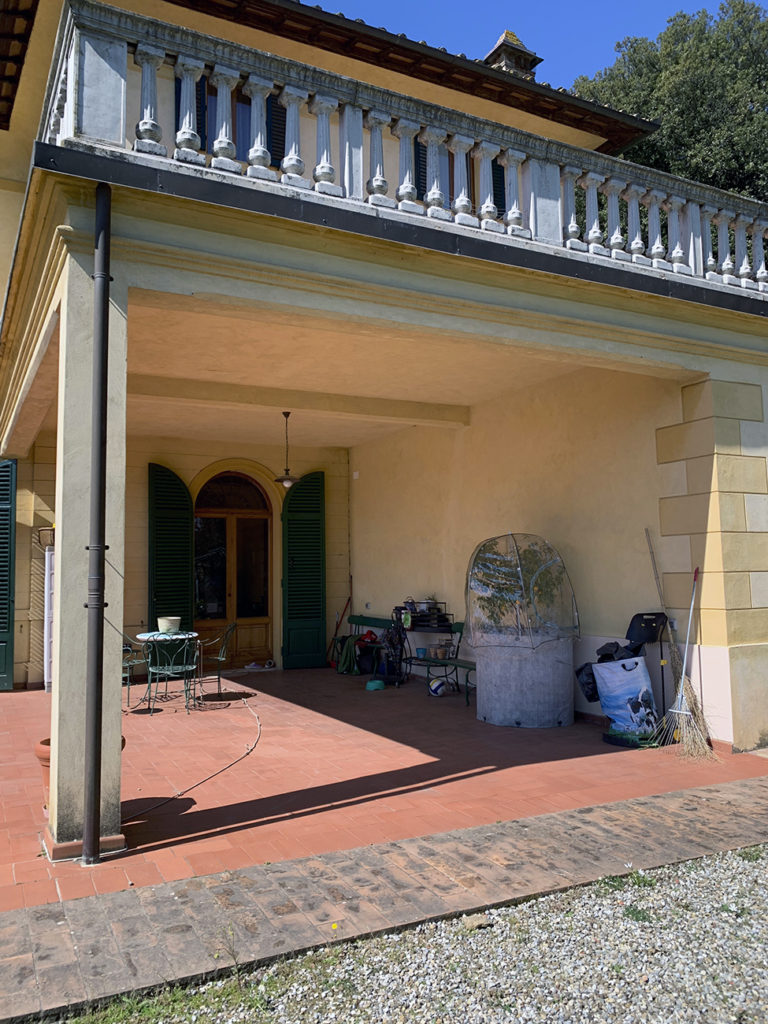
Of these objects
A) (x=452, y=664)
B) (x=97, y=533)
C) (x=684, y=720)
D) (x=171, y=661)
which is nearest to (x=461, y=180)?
(x=97, y=533)

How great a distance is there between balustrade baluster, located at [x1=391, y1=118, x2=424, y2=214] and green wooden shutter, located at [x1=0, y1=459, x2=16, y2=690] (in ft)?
21.7

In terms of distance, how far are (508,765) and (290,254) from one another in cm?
372

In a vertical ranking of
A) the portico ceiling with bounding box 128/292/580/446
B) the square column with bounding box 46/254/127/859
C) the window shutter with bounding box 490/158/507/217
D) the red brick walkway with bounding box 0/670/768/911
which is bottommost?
the red brick walkway with bounding box 0/670/768/911

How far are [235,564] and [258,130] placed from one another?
7.44 meters

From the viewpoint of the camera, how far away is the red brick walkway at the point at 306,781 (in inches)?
147

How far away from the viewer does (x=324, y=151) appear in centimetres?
458

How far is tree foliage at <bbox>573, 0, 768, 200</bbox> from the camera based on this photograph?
16109 mm

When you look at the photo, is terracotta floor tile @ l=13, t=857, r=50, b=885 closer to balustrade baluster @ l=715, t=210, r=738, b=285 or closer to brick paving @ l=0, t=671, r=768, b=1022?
brick paving @ l=0, t=671, r=768, b=1022

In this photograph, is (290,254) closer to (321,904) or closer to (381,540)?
(321,904)

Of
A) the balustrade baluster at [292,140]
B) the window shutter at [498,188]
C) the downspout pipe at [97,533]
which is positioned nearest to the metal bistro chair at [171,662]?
the downspout pipe at [97,533]

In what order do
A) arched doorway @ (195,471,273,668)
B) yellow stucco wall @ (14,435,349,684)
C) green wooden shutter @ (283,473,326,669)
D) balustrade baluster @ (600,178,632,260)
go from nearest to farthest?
1. balustrade baluster @ (600,178,632,260)
2. yellow stucco wall @ (14,435,349,684)
3. arched doorway @ (195,471,273,668)
4. green wooden shutter @ (283,473,326,669)

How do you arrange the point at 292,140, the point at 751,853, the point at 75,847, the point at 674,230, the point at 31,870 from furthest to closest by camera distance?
1. the point at 674,230
2. the point at 292,140
3. the point at 751,853
4. the point at 75,847
5. the point at 31,870

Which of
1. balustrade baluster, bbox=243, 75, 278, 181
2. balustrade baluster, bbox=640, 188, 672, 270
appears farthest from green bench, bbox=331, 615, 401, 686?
balustrade baluster, bbox=243, 75, 278, 181

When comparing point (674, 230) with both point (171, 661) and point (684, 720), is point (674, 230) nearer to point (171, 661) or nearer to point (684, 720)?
point (684, 720)
